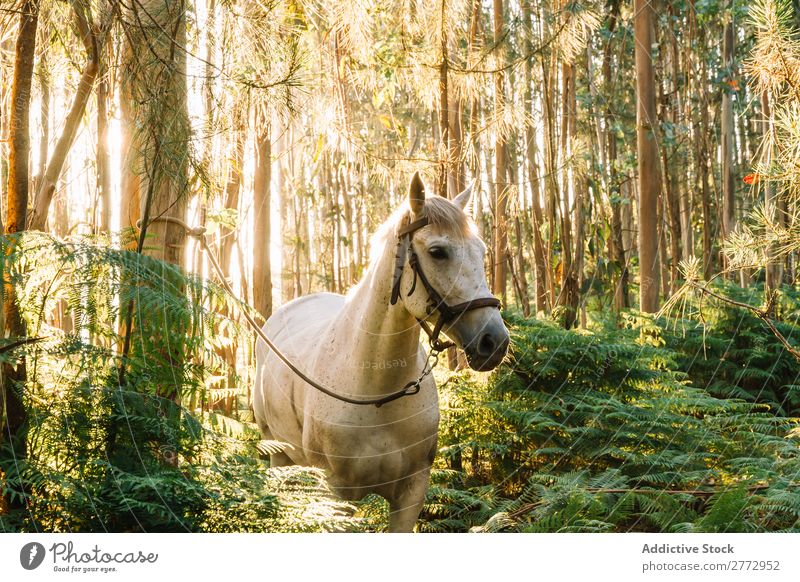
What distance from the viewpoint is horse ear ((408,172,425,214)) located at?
2445 millimetres

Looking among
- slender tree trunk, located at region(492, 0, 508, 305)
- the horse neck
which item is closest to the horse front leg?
the horse neck

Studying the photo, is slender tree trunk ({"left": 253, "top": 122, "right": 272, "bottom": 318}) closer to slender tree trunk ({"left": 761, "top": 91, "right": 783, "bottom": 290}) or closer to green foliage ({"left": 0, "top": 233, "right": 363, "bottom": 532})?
green foliage ({"left": 0, "top": 233, "right": 363, "bottom": 532})

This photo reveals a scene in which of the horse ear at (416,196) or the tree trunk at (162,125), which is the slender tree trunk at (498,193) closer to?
the horse ear at (416,196)

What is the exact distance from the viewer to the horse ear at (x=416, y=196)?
2.45 metres

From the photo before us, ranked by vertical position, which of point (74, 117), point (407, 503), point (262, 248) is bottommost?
point (407, 503)

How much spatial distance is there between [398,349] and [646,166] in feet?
8.35

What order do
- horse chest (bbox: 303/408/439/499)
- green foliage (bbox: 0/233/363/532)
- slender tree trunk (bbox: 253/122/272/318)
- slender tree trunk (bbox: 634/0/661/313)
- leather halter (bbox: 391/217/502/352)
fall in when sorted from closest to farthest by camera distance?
green foliage (bbox: 0/233/363/532) < leather halter (bbox: 391/217/502/352) < horse chest (bbox: 303/408/439/499) < slender tree trunk (bbox: 634/0/661/313) < slender tree trunk (bbox: 253/122/272/318)

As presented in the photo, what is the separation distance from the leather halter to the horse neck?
96 mm

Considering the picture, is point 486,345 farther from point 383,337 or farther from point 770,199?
point 770,199

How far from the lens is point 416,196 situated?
247cm

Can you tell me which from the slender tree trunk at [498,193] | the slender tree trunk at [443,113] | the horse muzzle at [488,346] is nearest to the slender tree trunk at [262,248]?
the slender tree trunk at [498,193]

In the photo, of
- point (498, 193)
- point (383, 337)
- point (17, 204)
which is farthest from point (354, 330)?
point (498, 193)

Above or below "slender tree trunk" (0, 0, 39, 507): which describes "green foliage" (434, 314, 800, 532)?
below
